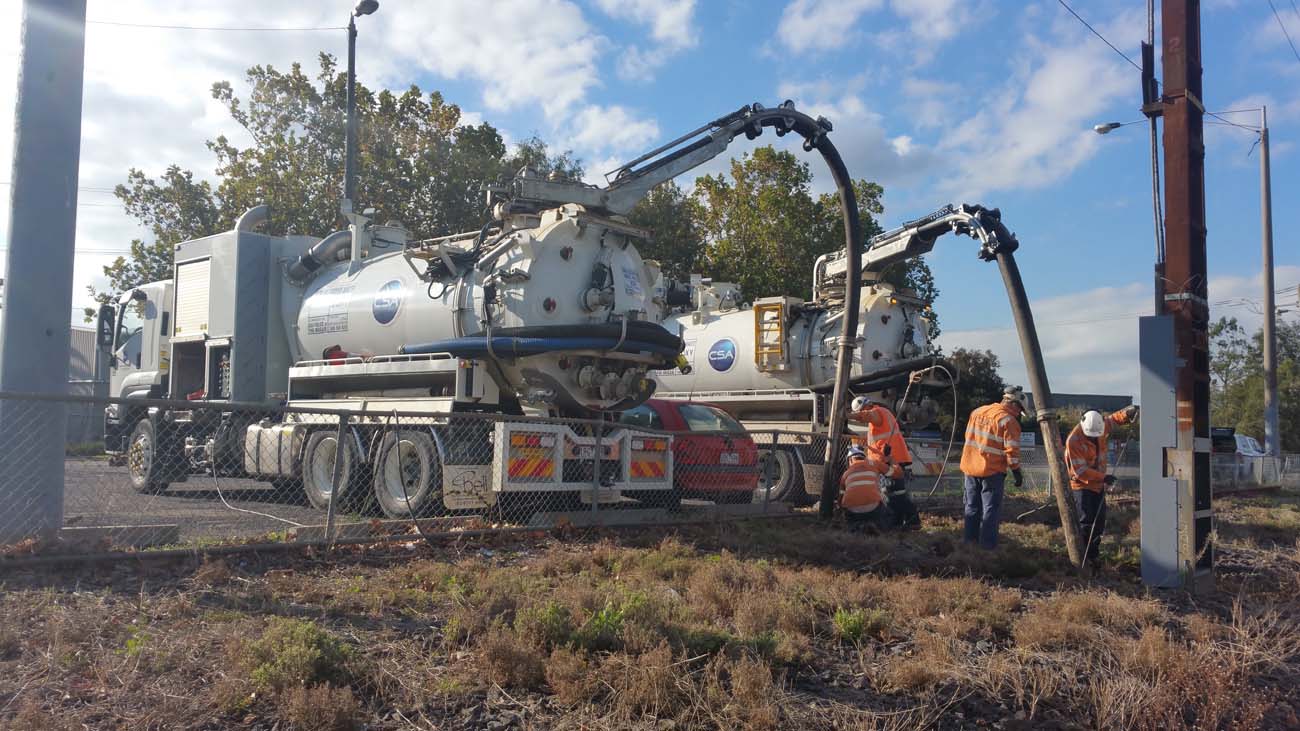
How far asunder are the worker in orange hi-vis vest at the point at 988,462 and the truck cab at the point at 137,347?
10.6m

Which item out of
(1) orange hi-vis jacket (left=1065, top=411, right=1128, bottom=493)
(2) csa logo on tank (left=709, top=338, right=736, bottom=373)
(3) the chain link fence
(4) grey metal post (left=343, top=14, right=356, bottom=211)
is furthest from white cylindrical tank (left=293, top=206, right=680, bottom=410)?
(4) grey metal post (left=343, top=14, right=356, bottom=211)

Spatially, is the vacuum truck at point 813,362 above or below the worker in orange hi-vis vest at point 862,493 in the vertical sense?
above

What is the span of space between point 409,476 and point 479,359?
4.63 ft

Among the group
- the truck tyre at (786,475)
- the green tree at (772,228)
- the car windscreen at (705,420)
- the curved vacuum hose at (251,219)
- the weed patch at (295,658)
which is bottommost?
the weed patch at (295,658)

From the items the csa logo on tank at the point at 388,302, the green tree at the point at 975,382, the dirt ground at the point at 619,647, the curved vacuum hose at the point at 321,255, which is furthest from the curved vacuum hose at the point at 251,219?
the green tree at the point at 975,382

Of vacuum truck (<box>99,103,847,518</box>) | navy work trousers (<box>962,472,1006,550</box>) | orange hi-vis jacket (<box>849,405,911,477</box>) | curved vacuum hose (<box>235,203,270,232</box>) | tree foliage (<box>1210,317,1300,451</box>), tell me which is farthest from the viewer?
tree foliage (<box>1210,317,1300,451</box>)

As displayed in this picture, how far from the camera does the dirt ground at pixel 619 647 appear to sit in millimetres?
4113

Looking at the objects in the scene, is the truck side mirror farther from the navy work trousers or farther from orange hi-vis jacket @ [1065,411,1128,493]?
orange hi-vis jacket @ [1065,411,1128,493]

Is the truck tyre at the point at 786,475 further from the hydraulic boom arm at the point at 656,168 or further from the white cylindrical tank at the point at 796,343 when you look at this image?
the hydraulic boom arm at the point at 656,168

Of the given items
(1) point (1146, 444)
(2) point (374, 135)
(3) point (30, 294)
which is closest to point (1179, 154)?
(1) point (1146, 444)

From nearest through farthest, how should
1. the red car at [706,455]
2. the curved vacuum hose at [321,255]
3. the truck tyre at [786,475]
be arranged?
the red car at [706,455] < the curved vacuum hose at [321,255] < the truck tyre at [786,475]

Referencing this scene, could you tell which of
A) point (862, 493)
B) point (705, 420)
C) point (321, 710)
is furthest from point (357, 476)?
point (321, 710)

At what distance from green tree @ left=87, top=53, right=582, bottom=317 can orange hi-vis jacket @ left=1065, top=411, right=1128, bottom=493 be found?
18462 mm

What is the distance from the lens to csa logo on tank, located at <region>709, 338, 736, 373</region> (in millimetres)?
16609
